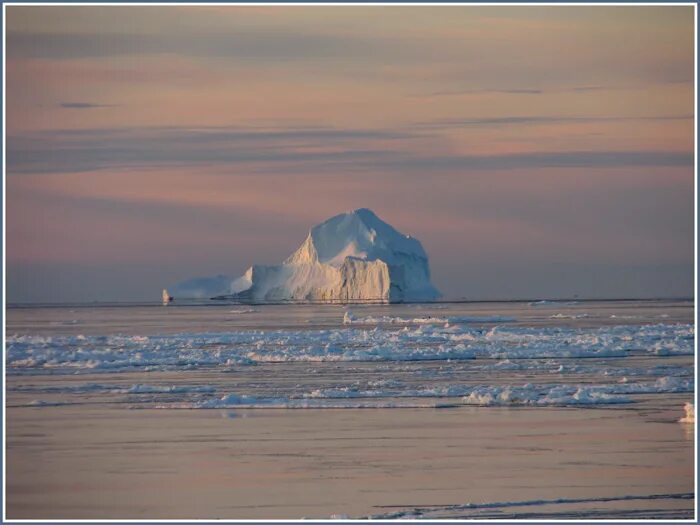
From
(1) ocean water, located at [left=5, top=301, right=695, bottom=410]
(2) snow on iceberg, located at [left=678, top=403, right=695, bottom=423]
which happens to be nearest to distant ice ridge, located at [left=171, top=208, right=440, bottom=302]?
(1) ocean water, located at [left=5, top=301, right=695, bottom=410]

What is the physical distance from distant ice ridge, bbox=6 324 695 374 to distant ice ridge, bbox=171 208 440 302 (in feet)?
84.9

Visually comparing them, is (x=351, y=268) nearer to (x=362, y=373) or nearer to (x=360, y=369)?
(x=360, y=369)

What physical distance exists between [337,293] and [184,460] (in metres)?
46.7

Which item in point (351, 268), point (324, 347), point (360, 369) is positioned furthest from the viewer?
point (351, 268)

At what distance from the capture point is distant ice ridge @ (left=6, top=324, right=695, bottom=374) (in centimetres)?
1947

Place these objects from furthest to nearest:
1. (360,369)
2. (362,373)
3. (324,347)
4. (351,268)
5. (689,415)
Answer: (351,268)
(324,347)
(360,369)
(362,373)
(689,415)

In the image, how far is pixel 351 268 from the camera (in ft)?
175

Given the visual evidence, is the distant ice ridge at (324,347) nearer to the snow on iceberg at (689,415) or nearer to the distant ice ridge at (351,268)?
the snow on iceberg at (689,415)

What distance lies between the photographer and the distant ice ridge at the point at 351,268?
5359 centimetres

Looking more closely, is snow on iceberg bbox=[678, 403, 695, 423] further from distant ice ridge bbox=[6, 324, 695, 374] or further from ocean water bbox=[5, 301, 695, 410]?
distant ice ridge bbox=[6, 324, 695, 374]

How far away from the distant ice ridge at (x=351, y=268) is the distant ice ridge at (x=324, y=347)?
25868mm

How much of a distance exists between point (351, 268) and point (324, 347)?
1226 inches

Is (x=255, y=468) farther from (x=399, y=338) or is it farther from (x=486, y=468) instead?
(x=399, y=338)

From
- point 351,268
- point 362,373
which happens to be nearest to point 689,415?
point 362,373
